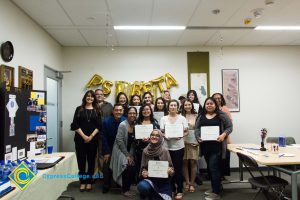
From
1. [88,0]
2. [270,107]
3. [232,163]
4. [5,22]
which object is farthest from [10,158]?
[270,107]

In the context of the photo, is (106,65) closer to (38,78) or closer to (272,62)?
(38,78)

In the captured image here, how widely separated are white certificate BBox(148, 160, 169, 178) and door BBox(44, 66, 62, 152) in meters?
2.16

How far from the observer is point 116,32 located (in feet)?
13.5

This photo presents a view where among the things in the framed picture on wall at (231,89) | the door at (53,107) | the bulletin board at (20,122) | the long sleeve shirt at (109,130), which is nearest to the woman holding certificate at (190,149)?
the long sleeve shirt at (109,130)

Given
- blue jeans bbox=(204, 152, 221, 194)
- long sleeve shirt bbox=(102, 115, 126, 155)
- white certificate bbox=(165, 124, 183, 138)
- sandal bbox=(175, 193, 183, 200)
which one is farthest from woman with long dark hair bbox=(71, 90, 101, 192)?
blue jeans bbox=(204, 152, 221, 194)

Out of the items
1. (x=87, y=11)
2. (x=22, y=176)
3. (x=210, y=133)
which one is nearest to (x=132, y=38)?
(x=87, y=11)

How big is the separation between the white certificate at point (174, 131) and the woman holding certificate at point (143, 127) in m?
0.23

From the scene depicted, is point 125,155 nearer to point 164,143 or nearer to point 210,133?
point 164,143

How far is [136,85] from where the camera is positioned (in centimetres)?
495

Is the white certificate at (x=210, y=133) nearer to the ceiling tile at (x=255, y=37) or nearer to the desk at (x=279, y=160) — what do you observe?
the desk at (x=279, y=160)

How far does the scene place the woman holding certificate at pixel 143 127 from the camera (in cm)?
336

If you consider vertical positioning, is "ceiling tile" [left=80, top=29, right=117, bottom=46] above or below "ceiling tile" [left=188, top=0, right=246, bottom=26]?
below

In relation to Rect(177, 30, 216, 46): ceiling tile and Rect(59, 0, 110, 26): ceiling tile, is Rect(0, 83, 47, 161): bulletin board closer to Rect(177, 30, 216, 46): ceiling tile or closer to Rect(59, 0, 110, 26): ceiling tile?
Rect(59, 0, 110, 26): ceiling tile

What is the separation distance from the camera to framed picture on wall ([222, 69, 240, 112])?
5098mm
